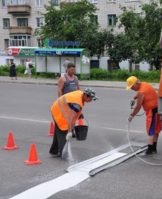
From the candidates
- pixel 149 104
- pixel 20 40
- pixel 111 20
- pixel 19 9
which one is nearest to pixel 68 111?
pixel 149 104

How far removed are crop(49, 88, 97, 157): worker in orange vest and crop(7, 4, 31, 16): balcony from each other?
6330 centimetres

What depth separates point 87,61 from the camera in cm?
3338

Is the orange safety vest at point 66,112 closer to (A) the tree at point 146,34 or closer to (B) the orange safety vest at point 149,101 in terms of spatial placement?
(B) the orange safety vest at point 149,101

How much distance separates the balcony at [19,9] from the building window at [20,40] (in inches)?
144

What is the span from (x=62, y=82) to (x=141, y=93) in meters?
2.46

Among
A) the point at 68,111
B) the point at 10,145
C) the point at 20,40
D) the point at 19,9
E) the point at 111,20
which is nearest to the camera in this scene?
the point at 68,111

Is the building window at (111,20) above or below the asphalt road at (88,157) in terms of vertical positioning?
above

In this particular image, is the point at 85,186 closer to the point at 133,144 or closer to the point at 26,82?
the point at 133,144

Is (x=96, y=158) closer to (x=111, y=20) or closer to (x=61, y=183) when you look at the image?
(x=61, y=183)

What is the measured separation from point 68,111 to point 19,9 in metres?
63.9

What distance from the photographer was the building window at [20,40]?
2734 inches

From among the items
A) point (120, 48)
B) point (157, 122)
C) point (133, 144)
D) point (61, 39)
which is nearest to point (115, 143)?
point (133, 144)

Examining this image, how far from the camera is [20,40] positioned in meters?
69.7

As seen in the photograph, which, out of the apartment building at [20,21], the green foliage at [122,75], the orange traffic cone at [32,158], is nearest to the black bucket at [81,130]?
the orange traffic cone at [32,158]
